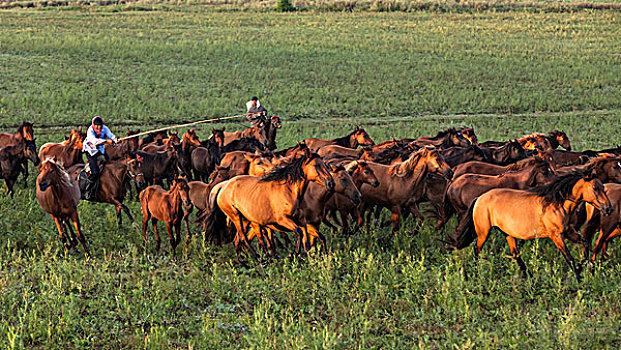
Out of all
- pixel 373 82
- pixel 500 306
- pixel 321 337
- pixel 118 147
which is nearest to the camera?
pixel 321 337

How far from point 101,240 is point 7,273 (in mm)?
2230

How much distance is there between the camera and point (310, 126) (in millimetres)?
26922

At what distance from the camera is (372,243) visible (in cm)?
1197

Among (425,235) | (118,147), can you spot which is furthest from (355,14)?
(425,235)

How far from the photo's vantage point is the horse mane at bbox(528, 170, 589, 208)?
10047mm

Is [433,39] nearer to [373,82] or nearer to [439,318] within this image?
[373,82]

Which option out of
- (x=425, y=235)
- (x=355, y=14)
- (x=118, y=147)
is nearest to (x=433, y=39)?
(x=355, y=14)

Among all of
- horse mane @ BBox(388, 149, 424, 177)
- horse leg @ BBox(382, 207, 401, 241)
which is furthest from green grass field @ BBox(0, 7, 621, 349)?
horse mane @ BBox(388, 149, 424, 177)

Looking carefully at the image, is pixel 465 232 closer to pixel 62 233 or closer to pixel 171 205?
pixel 171 205

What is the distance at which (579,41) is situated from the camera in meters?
50.1

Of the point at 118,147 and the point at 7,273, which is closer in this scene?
the point at 7,273

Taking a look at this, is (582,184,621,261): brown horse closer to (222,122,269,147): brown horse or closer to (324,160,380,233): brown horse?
(324,160,380,233): brown horse

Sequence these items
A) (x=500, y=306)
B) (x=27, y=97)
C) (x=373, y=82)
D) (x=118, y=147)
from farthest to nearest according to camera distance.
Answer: (x=373, y=82)
(x=27, y=97)
(x=118, y=147)
(x=500, y=306)

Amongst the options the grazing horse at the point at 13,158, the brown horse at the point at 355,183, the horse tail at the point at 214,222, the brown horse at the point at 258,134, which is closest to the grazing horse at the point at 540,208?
the brown horse at the point at 355,183
